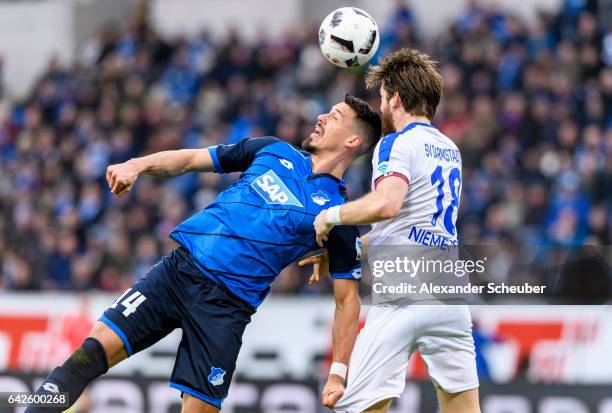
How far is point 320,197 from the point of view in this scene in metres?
6.68

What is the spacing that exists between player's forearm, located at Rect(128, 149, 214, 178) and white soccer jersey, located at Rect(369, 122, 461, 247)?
3.71ft

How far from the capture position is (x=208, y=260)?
6480mm

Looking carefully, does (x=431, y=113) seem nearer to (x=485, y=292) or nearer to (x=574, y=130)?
(x=485, y=292)

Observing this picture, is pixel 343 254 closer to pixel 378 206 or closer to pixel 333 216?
pixel 333 216

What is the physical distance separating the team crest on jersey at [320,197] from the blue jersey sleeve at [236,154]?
452 millimetres

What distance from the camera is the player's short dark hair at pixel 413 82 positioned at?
636 centimetres

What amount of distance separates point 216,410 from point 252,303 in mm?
656

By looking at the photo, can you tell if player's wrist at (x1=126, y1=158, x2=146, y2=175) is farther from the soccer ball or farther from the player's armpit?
the soccer ball

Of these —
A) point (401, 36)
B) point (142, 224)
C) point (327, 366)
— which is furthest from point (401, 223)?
point (401, 36)

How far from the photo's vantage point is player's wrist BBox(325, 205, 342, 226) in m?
6.03

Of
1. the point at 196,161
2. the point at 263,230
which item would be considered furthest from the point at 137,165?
the point at 263,230

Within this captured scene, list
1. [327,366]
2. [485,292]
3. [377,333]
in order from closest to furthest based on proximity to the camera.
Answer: [377,333] < [485,292] < [327,366]

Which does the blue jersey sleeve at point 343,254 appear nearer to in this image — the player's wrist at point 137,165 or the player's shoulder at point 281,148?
the player's shoulder at point 281,148

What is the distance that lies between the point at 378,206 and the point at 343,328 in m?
0.92
